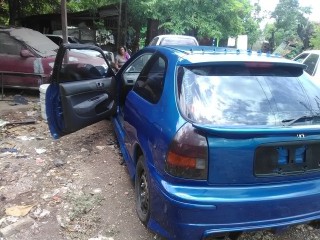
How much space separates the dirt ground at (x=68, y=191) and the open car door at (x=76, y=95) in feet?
1.87

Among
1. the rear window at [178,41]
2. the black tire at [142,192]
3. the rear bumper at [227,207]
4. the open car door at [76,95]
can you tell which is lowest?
the black tire at [142,192]

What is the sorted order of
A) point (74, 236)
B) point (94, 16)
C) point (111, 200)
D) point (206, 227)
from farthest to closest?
point (94, 16) < point (111, 200) < point (74, 236) < point (206, 227)

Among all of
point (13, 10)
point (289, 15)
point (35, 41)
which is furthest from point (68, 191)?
point (289, 15)

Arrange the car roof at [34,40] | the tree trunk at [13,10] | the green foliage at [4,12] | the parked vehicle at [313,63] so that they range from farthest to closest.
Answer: the green foliage at [4,12]
the tree trunk at [13,10]
the car roof at [34,40]
the parked vehicle at [313,63]

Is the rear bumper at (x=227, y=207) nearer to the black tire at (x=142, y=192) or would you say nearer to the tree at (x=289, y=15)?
the black tire at (x=142, y=192)

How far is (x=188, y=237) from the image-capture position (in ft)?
7.41

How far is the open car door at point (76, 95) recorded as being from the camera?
157 inches

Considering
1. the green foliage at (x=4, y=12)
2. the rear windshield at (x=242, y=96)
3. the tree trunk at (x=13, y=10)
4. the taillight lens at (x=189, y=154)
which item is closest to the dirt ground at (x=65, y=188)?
the taillight lens at (x=189, y=154)

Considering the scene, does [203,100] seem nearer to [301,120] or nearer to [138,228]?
[301,120]

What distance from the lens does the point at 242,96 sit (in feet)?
8.34

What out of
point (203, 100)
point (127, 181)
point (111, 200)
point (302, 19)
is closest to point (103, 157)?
point (127, 181)

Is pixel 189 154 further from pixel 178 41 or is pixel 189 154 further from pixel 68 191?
pixel 178 41

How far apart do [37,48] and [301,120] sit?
7.57 metres

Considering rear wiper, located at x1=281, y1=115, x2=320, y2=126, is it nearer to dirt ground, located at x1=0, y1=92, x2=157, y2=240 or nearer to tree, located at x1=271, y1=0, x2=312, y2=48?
dirt ground, located at x1=0, y1=92, x2=157, y2=240
